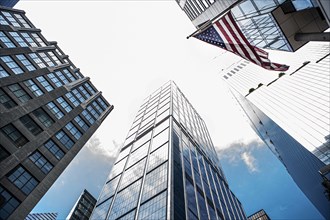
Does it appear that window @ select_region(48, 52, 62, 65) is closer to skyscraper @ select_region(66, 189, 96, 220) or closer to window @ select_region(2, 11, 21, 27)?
window @ select_region(2, 11, 21, 27)

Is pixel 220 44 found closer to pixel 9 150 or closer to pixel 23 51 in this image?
pixel 9 150

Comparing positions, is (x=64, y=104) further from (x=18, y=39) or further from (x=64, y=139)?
(x=18, y=39)

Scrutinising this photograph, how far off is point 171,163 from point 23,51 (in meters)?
35.1

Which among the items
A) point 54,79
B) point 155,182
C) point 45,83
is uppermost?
point 54,79

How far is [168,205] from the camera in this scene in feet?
116

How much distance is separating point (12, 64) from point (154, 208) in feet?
108

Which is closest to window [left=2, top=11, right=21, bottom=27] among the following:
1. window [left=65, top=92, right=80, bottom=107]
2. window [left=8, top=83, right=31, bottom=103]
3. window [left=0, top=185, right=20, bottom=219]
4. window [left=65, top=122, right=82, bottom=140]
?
window [left=65, top=92, right=80, bottom=107]

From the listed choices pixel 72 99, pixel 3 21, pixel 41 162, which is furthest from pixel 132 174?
pixel 3 21

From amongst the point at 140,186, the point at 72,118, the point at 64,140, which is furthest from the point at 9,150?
the point at 140,186

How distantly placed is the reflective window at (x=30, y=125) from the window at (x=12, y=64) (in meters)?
8.70

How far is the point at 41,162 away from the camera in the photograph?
35344mm

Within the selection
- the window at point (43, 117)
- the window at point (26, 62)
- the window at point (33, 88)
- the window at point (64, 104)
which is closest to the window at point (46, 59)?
the window at point (26, 62)

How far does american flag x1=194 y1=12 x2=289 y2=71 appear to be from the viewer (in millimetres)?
16250

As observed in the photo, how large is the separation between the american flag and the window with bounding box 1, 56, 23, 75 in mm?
34529
